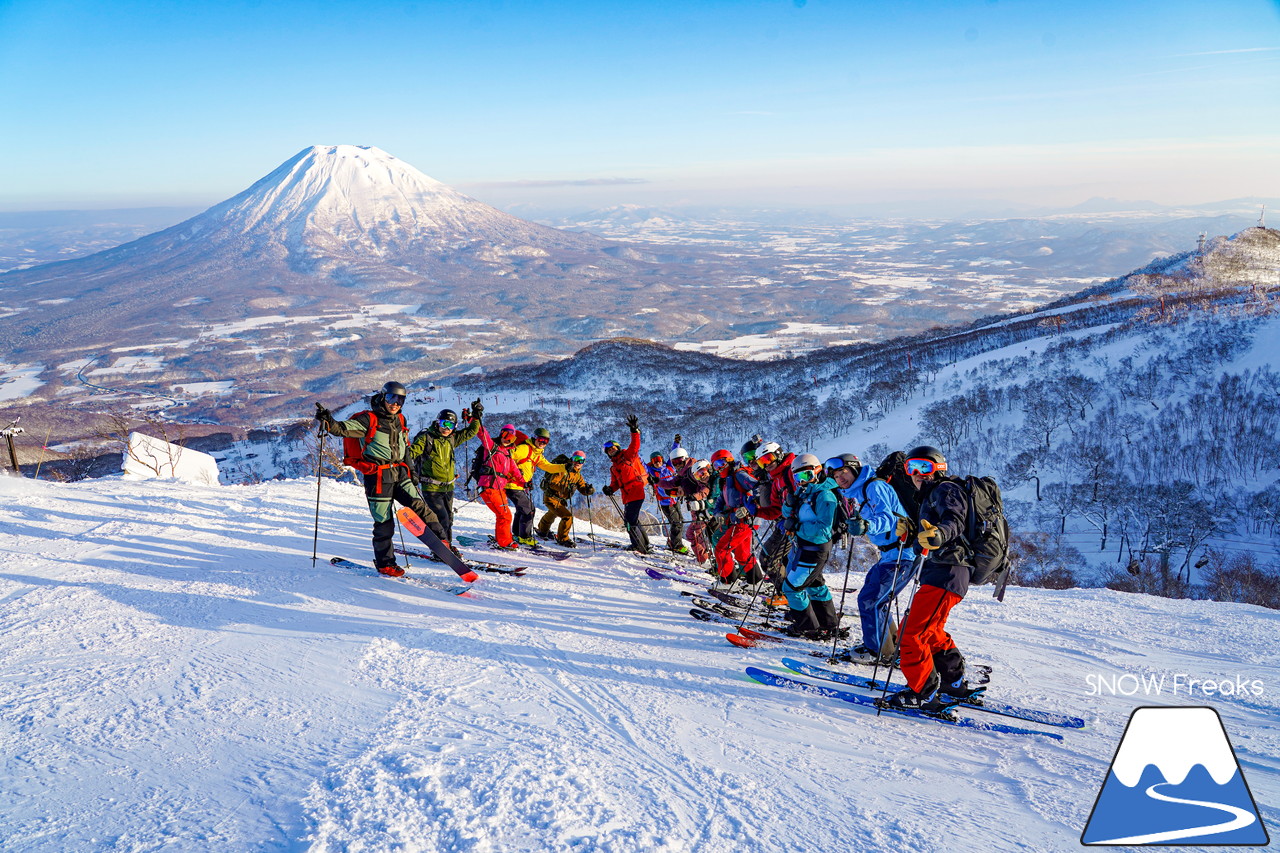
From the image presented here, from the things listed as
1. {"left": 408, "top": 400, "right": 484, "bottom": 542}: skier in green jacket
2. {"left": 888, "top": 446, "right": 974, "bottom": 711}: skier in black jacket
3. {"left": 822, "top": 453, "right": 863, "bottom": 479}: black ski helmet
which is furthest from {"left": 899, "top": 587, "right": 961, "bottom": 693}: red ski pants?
{"left": 408, "top": 400, "right": 484, "bottom": 542}: skier in green jacket

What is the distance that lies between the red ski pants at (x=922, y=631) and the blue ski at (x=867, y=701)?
0.82 feet

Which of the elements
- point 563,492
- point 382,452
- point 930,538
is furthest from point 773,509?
point 382,452

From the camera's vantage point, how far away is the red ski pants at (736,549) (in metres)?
9.31

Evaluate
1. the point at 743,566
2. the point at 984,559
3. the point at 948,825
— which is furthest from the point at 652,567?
the point at 948,825

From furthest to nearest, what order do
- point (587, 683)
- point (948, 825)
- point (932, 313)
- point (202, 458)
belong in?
point (932, 313), point (202, 458), point (587, 683), point (948, 825)

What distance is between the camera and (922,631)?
5.26 metres

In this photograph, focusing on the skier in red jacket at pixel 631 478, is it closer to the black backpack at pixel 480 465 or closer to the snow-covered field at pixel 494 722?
the black backpack at pixel 480 465

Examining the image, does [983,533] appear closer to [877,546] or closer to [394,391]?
[877,546]

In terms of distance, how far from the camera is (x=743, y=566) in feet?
31.0

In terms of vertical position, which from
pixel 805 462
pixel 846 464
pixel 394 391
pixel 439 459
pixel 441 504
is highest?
pixel 394 391

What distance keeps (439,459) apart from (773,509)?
15.7 ft

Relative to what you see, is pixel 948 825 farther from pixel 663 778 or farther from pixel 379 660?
pixel 379 660

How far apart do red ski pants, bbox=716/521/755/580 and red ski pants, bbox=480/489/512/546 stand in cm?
337

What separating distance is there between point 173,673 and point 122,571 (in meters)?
3.57
